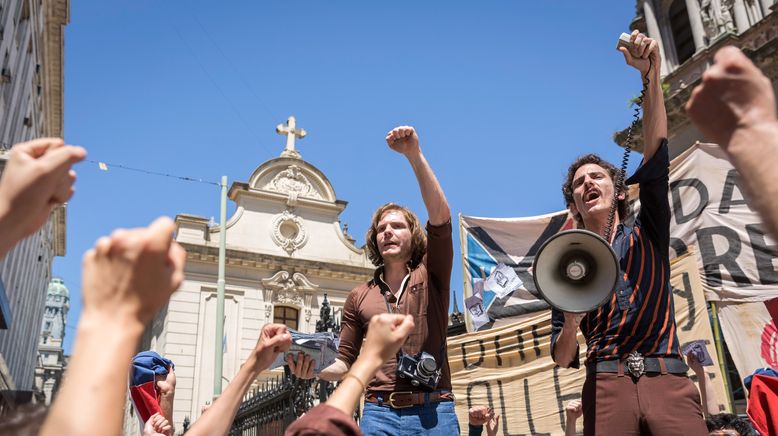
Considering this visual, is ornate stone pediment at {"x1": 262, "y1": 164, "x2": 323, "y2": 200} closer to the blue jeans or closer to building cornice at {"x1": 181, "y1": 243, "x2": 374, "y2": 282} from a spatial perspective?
building cornice at {"x1": 181, "y1": 243, "x2": 374, "y2": 282}

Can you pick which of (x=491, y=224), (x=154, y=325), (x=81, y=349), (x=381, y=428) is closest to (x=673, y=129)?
(x=491, y=224)

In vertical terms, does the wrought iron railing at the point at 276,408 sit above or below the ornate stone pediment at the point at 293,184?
below

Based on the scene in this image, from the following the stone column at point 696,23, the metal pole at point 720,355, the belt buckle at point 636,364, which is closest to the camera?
the belt buckle at point 636,364

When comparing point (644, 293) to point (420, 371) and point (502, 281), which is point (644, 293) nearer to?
point (420, 371)

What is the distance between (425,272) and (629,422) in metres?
1.13

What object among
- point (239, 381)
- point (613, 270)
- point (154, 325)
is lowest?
point (239, 381)

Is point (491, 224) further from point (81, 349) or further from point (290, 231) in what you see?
point (290, 231)

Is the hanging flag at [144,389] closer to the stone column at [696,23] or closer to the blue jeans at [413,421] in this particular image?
the blue jeans at [413,421]

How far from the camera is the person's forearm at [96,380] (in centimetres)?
96

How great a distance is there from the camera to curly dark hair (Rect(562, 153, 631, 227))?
3115 millimetres

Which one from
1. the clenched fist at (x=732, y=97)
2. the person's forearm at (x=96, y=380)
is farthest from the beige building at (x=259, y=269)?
the clenched fist at (x=732, y=97)

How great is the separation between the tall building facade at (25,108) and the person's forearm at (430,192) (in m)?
10.7

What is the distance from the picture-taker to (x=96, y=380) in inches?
38.7

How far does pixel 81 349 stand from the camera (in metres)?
1.00
